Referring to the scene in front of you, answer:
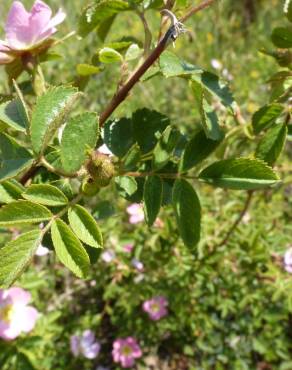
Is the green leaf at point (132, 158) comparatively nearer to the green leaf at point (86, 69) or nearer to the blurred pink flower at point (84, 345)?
the green leaf at point (86, 69)

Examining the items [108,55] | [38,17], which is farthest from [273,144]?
[38,17]

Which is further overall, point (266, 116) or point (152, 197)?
point (266, 116)

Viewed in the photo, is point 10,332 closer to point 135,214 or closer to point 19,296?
point 19,296

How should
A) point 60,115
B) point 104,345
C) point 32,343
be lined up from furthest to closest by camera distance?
point 104,345 < point 32,343 < point 60,115

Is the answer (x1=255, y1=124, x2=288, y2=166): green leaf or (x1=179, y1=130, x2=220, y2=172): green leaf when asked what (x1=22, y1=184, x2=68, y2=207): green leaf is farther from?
(x1=255, y1=124, x2=288, y2=166): green leaf

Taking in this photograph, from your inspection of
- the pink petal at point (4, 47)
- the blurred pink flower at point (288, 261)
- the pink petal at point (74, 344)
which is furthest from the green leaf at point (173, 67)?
the pink petal at point (74, 344)

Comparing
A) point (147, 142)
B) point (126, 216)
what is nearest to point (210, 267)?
point (126, 216)

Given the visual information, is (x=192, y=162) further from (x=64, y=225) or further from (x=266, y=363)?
(x=266, y=363)
